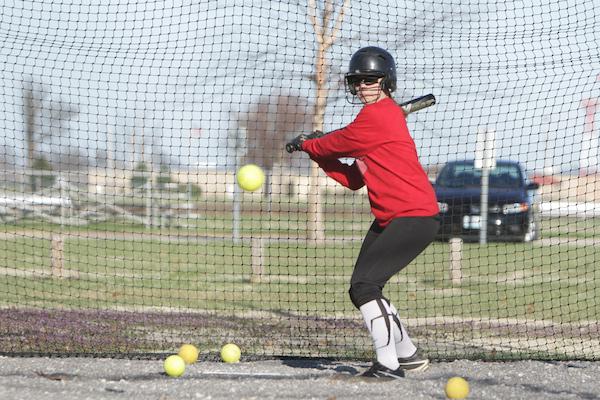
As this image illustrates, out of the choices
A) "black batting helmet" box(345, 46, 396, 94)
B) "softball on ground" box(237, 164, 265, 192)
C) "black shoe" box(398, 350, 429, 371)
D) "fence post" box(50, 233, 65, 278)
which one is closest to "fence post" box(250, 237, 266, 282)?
"fence post" box(50, 233, 65, 278)

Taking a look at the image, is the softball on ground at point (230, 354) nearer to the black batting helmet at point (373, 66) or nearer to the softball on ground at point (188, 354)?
the softball on ground at point (188, 354)

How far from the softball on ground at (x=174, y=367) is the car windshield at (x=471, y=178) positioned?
1286 centimetres

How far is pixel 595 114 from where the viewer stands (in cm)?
959

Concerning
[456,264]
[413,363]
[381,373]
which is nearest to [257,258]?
[456,264]

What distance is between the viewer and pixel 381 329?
5.92 m

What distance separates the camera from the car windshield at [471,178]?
18656 mm

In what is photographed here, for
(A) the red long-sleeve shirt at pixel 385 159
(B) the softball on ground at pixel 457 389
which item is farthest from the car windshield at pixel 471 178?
(B) the softball on ground at pixel 457 389

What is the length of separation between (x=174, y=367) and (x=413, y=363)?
153 centimetres

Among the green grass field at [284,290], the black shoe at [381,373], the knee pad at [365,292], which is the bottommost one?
the green grass field at [284,290]

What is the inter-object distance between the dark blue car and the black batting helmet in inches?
428

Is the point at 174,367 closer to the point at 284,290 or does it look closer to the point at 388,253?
the point at 388,253

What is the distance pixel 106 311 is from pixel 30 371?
3.56 m

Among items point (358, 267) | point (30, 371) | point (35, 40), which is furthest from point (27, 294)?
point (358, 267)

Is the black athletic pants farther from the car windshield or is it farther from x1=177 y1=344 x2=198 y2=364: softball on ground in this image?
the car windshield
